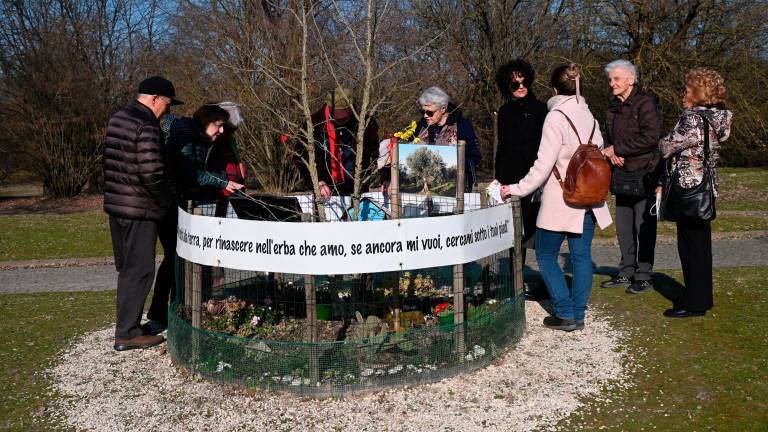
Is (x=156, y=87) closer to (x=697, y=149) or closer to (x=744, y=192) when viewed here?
(x=697, y=149)

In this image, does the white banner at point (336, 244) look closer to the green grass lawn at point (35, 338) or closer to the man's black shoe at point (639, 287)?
the green grass lawn at point (35, 338)

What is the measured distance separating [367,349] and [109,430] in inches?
65.5

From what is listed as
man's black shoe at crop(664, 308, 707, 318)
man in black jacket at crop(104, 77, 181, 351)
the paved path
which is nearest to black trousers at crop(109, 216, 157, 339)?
man in black jacket at crop(104, 77, 181, 351)

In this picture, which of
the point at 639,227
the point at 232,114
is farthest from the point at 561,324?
the point at 232,114

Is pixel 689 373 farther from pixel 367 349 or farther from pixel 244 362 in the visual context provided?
pixel 244 362

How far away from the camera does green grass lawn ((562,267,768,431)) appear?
4410mm

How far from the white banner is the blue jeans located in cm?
100

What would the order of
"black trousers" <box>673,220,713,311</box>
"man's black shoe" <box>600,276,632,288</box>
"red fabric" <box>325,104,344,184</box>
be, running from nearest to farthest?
"black trousers" <box>673,220,713,311</box> < "red fabric" <box>325,104,344,184</box> < "man's black shoe" <box>600,276,632,288</box>

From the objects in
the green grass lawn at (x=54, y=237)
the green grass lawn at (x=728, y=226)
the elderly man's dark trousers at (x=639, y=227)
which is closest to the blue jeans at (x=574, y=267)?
the elderly man's dark trousers at (x=639, y=227)

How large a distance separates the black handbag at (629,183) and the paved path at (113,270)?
2.09 m

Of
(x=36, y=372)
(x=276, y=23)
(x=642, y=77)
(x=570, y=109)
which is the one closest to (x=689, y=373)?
(x=570, y=109)

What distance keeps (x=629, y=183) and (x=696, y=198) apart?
3.72 feet

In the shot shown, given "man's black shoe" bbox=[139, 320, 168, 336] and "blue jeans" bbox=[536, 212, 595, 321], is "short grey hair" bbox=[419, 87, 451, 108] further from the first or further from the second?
"man's black shoe" bbox=[139, 320, 168, 336]

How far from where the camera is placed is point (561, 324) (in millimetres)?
6195
